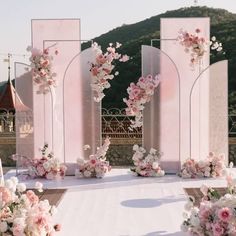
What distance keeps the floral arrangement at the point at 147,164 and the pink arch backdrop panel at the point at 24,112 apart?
4.79ft

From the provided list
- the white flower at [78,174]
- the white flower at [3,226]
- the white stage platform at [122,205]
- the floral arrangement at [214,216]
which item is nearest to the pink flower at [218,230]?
the floral arrangement at [214,216]

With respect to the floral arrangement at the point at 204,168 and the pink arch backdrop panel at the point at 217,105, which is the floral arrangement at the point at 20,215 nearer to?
the floral arrangement at the point at 204,168

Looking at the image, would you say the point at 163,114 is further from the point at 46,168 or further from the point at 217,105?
the point at 46,168

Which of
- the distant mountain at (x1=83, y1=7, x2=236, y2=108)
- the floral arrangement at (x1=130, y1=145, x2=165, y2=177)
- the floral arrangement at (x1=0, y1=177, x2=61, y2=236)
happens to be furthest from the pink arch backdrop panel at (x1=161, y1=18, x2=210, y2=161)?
the distant mountain at (x1=83, y1=7, x2=236, y2=108)

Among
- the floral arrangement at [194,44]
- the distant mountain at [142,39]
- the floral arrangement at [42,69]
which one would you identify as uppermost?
the distant mountain at [142,39]

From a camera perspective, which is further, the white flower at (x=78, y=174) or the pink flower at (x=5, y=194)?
the white flower at (x=78, y=174)

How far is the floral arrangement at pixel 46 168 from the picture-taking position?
673 centimetres

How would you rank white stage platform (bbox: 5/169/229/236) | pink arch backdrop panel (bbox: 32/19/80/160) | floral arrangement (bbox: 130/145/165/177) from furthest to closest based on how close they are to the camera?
pink arch backdrop panel (bbox: 32/19/80/160), floral arrangement (bbox: 130/145/165/177), white stage platform (bbox: 5/169/229/236)

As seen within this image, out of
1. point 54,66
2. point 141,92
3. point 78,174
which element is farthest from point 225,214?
point 54,66

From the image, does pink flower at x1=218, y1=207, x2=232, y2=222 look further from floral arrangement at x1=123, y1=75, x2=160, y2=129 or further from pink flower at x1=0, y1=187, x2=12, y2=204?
floral arrangement at x1=123, y1=75, x2=160, y2=129

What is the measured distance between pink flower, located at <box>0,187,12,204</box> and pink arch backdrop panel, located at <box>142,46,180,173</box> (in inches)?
152

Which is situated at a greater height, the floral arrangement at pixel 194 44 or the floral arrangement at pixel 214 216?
the floral arrangement at pixel 194 44

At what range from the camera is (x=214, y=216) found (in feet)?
11.6

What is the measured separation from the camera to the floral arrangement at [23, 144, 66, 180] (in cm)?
673
